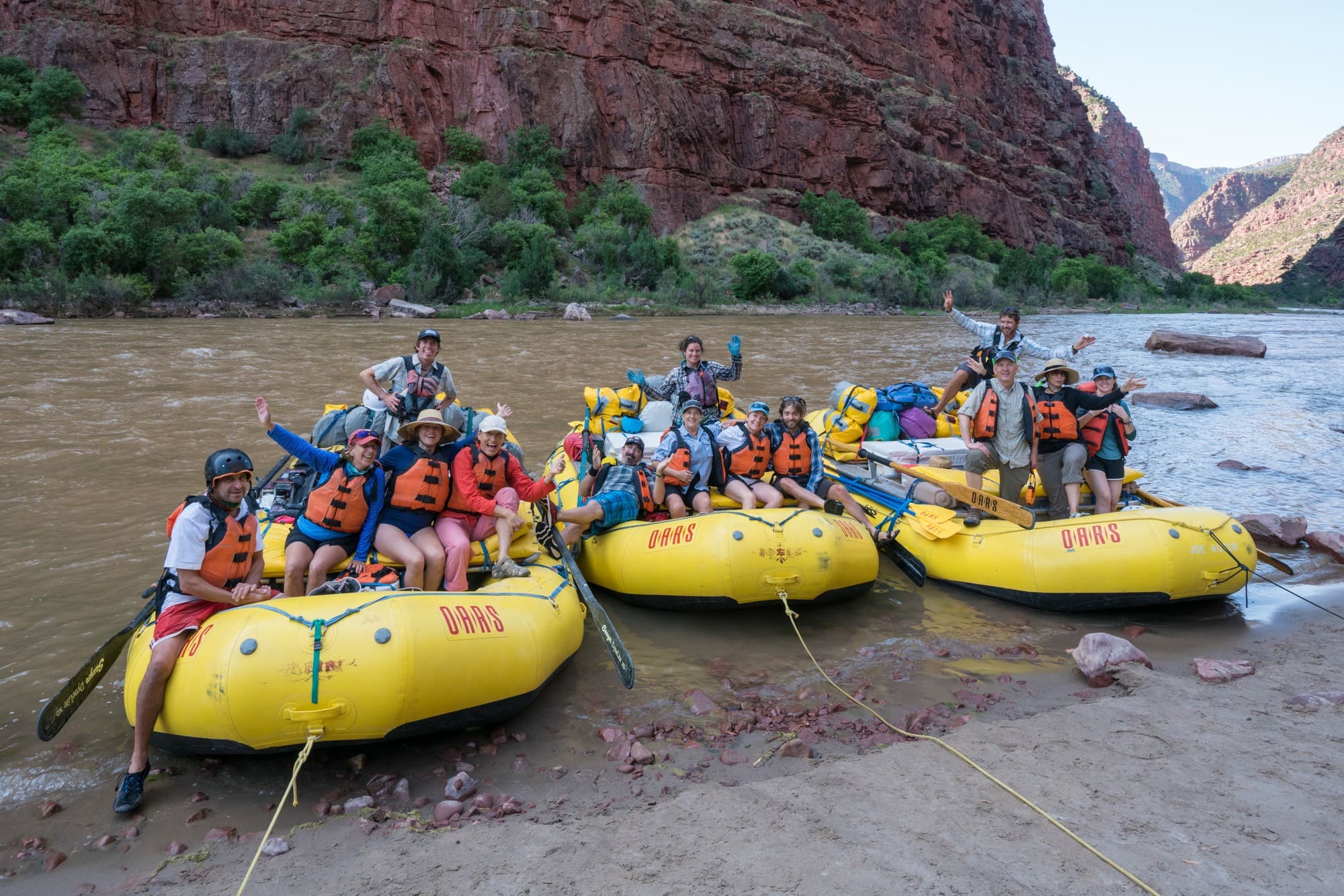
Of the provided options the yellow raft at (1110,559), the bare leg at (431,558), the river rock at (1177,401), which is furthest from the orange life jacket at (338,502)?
the river rock at (1177,401)

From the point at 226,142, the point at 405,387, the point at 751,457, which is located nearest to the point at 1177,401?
the point at 751,457

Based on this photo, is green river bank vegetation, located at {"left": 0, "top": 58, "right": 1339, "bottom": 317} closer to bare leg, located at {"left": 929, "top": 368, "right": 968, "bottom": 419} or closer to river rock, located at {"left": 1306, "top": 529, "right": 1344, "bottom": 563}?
bare leg, located at {"left": 929, "top": 368, "right": 968, "bottom": 419}

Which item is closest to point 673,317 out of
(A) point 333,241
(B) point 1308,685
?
(A) point 333,241

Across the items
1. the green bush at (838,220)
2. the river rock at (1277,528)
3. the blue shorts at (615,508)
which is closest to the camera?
the blue shorts at (615,508)

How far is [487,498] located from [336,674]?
5.56 ft

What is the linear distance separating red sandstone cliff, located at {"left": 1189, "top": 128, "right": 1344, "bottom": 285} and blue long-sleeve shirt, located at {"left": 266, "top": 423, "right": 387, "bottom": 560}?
106m

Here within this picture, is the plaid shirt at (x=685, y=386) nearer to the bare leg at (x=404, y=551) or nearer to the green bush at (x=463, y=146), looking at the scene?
the bare leg at (x=404, y=551)

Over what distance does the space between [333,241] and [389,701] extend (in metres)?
31.1

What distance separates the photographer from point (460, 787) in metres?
3.47

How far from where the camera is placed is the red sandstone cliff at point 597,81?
4053 centimetres

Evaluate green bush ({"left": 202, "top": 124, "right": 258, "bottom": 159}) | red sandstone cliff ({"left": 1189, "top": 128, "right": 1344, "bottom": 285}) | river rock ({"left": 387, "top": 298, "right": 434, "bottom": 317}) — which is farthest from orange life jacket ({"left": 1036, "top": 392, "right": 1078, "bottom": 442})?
red sandstone cliff ({"left": 1189, "top": 128, "right": 1344, "bottom": 285})

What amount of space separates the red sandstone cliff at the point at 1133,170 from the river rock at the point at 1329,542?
102m

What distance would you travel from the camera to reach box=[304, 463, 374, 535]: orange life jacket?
4.48 m

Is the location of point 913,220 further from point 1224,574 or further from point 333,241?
point 1224,574
